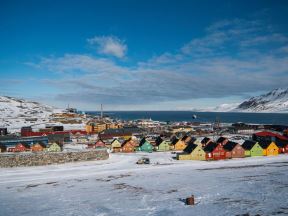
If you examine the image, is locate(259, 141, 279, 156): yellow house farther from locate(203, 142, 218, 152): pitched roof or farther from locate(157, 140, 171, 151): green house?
locate(157, 140, 171, 151): green house

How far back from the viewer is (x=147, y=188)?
43125 millimetres

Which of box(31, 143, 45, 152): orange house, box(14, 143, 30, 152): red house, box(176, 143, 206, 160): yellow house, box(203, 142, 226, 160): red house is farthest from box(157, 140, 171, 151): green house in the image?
box(14, 143, 30, 152): red house

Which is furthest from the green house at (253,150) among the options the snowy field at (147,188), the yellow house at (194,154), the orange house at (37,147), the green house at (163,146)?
the orange house at (37,147)

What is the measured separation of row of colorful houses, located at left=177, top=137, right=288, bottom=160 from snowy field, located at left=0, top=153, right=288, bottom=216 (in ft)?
12.9

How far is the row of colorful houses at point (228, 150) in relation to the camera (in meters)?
68.6

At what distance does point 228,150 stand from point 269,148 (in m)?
11.3

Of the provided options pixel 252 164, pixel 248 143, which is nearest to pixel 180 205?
pixel 252 164

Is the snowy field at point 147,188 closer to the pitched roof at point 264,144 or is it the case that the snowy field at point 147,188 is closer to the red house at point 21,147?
the pitched roof at point 264,144

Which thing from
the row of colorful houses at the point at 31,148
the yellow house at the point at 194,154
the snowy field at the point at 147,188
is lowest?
the snowy field at the point at 147,188

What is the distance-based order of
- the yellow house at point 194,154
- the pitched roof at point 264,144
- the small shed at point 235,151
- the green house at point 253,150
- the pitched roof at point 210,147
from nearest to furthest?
the yellow house at point 194,154 → the pitched roof at point 210,147 → the small shed at point 235,151 → the green house at point 253,150 → the pitched roof at point 264,144

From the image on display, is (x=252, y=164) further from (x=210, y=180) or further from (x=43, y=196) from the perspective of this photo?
(x=43, y=196)

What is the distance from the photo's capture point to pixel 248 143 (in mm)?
75125

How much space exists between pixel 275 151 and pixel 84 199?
176ft

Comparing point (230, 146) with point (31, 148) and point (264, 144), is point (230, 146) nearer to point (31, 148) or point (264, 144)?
point (264, 144)
